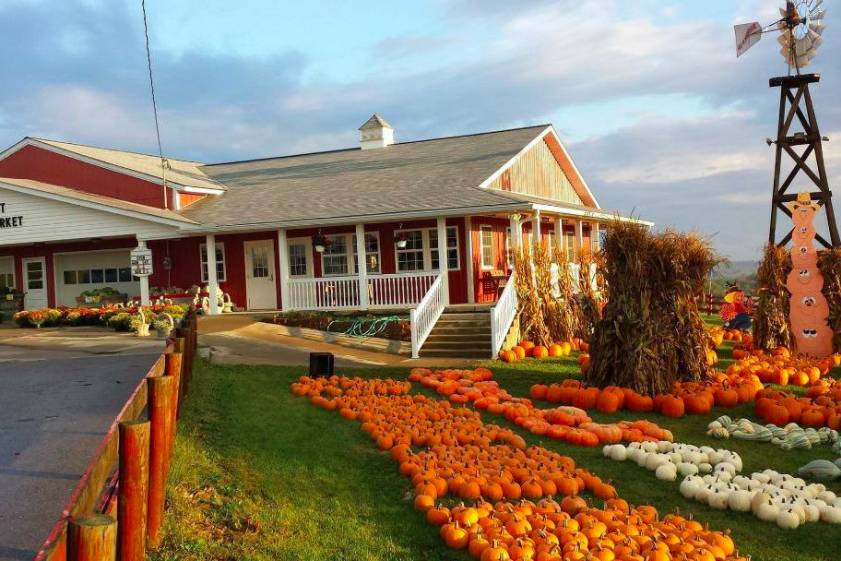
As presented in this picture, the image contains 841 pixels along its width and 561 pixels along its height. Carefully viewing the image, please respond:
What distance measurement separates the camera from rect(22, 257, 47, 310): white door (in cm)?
2591

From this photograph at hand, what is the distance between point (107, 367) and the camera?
13750 mm

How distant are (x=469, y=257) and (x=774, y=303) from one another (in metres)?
8.13

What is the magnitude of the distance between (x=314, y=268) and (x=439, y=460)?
1602 centimetres

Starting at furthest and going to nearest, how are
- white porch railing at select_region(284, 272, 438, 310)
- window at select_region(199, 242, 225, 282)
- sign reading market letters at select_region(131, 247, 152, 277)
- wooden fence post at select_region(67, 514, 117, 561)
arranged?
1. window at select_region(199, 242, 225, 282)
2. sign reading market letters at select_region(131, 247, 152, 277)
3. white porch railing at select_region(284, 272, 438, 310)
4. wooden fence post at select_region(67, 514, 117, 561)

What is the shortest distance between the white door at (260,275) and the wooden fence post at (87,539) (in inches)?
807

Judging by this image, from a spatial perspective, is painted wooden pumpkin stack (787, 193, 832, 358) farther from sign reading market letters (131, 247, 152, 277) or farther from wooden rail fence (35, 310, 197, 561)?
sign reading market letters (131, 247, 152, 277)

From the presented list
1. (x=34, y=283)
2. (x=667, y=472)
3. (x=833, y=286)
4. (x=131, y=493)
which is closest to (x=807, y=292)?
(x=833, y=286)

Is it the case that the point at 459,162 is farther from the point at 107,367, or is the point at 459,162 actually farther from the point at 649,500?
the point at 649,500

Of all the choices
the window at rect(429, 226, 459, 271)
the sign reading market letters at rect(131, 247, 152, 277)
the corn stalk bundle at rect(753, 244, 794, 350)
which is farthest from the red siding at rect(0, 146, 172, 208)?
the corn stalk bundle at rect(753, 244, 794, 350)

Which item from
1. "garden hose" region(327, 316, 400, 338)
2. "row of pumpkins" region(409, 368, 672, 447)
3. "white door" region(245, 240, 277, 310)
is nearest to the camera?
"row of pumpkins" region(409, 368, 672, 447)

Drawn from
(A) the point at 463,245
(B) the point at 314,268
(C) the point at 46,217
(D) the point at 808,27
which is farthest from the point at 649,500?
(C) the point at 46,217

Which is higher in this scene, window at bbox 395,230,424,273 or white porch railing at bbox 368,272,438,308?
window at bbox 395,230,424,273

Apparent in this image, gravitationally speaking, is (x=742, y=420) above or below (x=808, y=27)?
below

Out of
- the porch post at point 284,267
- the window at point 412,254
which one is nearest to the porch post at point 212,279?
the porch post at point 284,267
